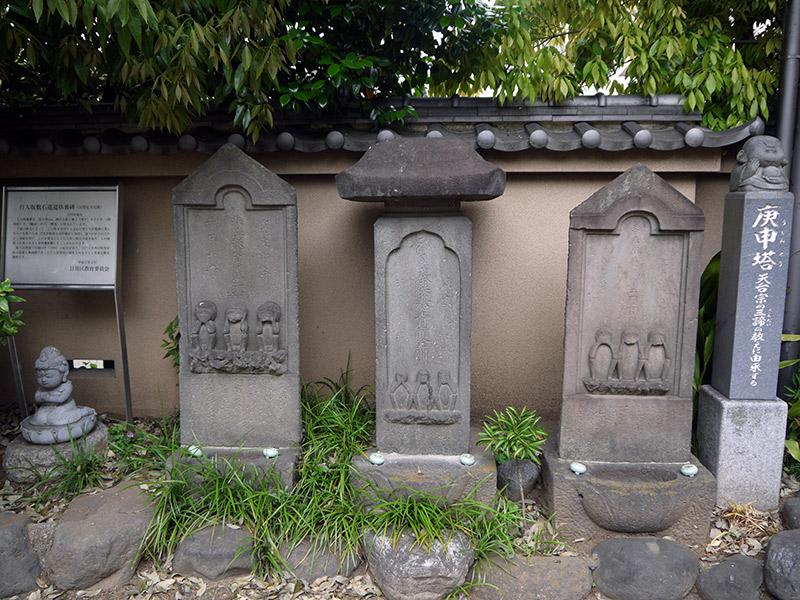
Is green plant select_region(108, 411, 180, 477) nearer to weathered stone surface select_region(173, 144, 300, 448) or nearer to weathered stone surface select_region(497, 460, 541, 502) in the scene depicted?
Answer: weathered stone surface select_region(173, 144, 300, 448)

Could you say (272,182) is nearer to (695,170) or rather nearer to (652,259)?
(652,259)

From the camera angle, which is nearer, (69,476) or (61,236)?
(69,476)

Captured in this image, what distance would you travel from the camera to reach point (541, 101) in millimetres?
4426

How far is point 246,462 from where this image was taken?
12.6ft

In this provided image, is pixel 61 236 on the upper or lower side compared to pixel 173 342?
upper

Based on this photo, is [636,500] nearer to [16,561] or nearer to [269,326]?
[269,326]

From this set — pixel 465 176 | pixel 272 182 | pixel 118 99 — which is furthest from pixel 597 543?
pixel 118 99

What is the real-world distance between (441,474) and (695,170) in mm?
3014

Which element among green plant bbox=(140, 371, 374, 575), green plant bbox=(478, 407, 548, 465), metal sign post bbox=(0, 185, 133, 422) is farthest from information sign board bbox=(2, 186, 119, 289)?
green plant bbox=(478, 407, 548, 465)

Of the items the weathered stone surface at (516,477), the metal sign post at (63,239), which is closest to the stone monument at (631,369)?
the weathered stone surface at (516,477)

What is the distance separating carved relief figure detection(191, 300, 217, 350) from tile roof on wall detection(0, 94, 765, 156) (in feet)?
4.27

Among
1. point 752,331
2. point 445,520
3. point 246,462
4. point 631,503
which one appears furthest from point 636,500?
point 246,462

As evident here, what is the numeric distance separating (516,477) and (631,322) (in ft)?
4.33

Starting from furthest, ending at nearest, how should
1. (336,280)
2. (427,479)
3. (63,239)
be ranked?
(336,280) < (63,239) < (427,479)
